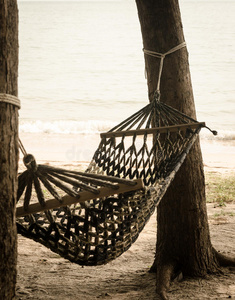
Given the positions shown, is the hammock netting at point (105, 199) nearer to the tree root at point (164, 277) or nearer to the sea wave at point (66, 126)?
the tree root at point (164, 277)

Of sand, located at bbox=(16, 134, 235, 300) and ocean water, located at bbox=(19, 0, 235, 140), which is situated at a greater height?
ocean water, located at bbox=(19, 0, 235, 140)

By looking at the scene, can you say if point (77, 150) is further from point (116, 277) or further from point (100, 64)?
point (100, 64)

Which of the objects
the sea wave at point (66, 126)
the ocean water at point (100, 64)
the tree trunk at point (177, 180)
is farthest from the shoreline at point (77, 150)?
the tree trunk at point (177, 180)

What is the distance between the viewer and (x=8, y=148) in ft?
3.47

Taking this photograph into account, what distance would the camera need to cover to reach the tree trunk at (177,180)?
2.03 metres

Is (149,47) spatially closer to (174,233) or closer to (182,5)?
(174,233)

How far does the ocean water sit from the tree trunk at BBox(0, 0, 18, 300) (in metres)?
7.71

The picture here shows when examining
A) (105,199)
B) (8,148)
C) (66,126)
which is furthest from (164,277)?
(66,126)

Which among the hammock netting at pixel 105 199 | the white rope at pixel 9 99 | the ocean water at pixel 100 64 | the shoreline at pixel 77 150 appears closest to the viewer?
the white rope at pixel 9 99

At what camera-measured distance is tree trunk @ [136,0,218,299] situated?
2033mm

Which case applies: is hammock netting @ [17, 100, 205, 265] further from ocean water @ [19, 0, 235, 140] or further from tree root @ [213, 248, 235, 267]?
ocean water @ [19, 0, 235, 140]

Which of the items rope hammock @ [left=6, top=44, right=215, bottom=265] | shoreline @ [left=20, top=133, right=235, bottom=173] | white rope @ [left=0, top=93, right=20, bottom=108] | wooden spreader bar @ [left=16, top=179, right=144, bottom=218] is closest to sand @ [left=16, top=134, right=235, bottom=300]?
rope hammock @ [left=6, top=44, right=215, bottom=265]

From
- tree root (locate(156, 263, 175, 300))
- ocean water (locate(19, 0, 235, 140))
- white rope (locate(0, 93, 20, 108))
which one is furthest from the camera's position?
ocean water (locate(19, 0, 235, 140))

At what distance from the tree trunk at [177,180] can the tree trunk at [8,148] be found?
1.10 meters
